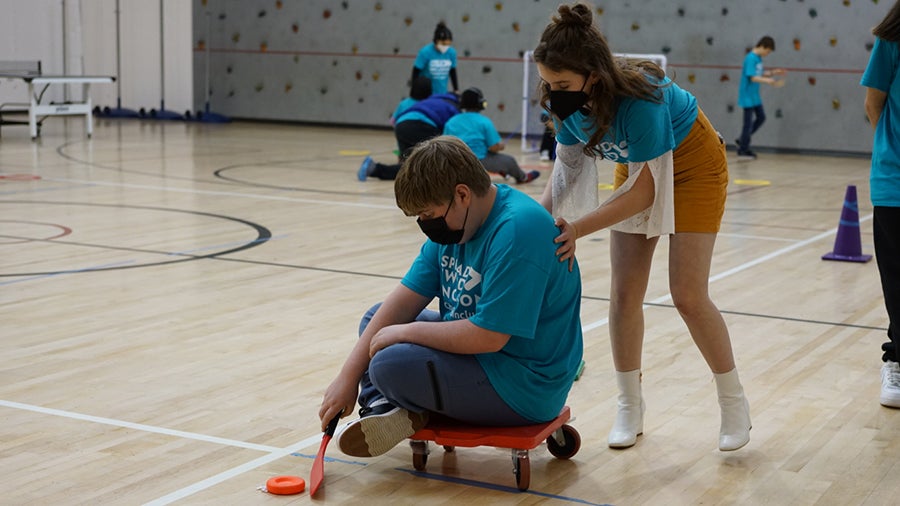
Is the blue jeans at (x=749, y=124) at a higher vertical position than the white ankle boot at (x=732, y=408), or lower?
higher

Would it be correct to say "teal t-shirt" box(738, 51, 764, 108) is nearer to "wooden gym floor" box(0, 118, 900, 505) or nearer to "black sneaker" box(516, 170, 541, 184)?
"black sneaker" box(516, 170, 541, 184)

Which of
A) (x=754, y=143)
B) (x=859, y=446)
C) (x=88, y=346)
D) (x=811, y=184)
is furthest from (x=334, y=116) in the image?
(x=859, y=446)

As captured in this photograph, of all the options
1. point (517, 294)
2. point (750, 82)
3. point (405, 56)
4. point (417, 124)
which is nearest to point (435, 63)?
point (417, 124)

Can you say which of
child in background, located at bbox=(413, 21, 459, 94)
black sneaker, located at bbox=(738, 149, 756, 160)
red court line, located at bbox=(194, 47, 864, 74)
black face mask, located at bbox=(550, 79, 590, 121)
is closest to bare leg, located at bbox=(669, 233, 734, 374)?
black face mask, located at bbox=(550, 79, 590, 121)

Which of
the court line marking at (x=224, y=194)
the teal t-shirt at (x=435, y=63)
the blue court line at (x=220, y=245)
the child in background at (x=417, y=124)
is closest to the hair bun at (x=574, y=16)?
the blue court line at (x=220, y=245)

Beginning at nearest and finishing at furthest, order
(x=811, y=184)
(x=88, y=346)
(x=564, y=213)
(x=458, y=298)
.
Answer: (x=458, y=298), (x=564, y=213), (x=88, y=346), (x=811, y=184)

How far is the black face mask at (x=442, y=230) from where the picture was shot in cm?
265

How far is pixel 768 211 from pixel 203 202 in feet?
13.9

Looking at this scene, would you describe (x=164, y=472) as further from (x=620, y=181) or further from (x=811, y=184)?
(x=811, y=184)

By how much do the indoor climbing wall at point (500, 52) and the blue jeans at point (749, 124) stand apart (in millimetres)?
1081

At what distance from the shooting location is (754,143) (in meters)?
14.5

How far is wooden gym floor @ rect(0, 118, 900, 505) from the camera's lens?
109 inches

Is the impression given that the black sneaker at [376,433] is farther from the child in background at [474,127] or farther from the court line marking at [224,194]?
the child in background at [474,127]

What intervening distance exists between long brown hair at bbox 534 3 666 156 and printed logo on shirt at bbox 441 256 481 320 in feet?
1.50
